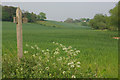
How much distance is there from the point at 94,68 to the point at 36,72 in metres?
2.35

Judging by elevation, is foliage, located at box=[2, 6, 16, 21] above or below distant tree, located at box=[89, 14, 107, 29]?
above

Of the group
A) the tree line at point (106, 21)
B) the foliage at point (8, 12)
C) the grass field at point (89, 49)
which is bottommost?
the grass field at point (89, 49)

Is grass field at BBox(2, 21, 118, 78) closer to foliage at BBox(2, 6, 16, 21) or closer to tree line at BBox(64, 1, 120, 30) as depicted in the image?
tree line at BBox(64, 1, 120, 30)

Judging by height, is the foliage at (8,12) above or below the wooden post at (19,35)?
above

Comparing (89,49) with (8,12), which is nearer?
(89,49)

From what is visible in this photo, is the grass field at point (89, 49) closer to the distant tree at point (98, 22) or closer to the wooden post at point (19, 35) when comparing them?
the wooden post at point (19, 35)

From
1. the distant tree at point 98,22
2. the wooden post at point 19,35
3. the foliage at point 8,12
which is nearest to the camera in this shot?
the wooden post at point 19,35

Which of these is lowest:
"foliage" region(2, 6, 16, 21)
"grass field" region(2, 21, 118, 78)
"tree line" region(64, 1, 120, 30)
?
"grass field" region(2, 21, 118, 78)

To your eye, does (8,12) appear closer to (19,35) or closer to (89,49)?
(89,49)

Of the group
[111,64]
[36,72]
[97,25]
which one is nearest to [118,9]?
[111,64]

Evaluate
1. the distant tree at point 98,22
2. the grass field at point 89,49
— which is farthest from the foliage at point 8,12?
the grass field at point 89,49

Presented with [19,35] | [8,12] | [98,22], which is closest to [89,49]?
[19,35]

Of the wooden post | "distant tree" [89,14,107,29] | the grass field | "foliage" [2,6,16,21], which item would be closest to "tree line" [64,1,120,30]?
"distant tree" [89,14,107,29]

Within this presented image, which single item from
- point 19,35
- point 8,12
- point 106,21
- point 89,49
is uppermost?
point 8,12
